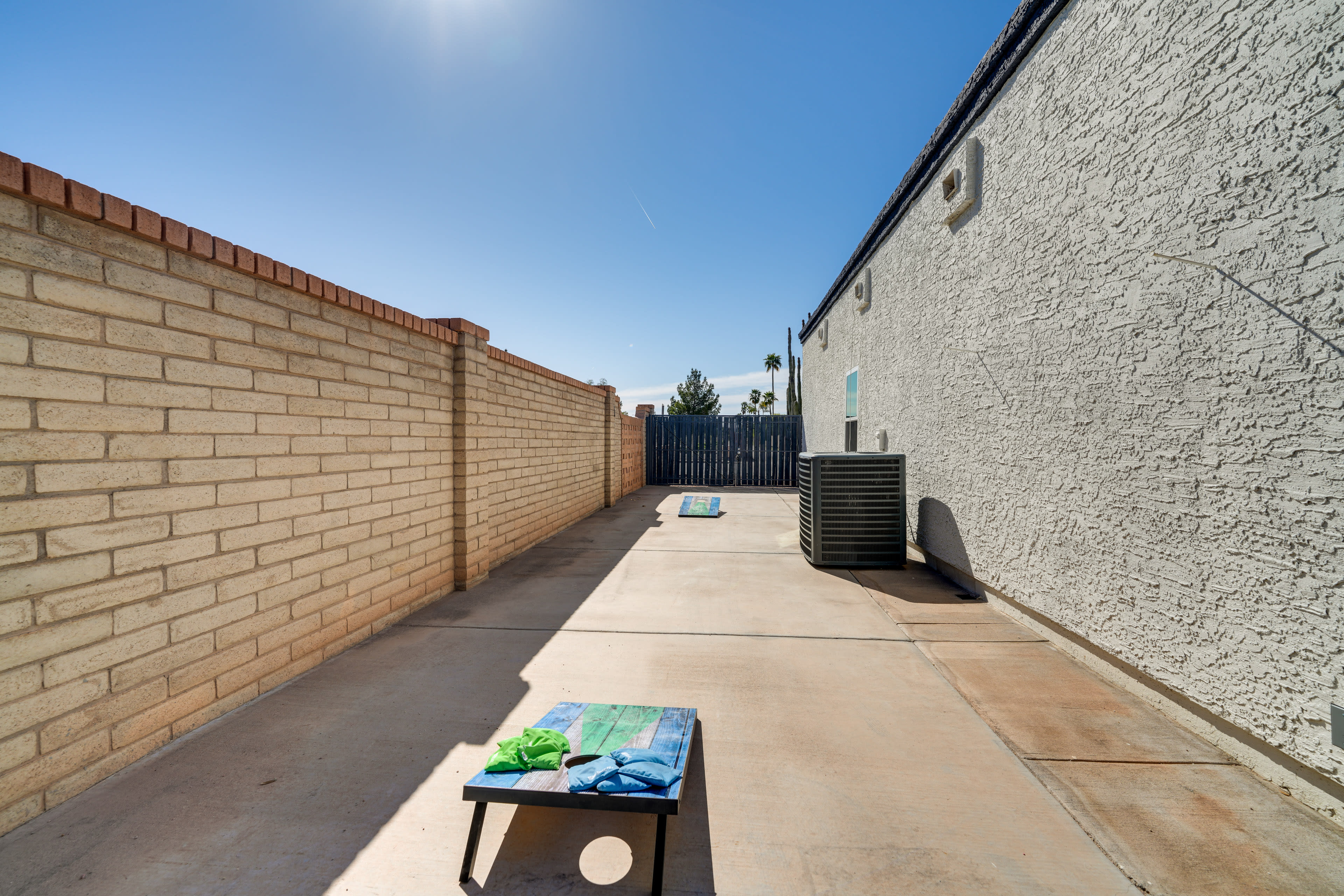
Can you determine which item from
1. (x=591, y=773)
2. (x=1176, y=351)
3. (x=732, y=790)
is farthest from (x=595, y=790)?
(x=1176, y=351)

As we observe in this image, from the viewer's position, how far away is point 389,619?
4.24m

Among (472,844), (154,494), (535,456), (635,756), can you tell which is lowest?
(472,844)

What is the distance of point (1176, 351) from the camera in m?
2.84

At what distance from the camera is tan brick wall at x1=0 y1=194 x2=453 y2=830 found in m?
2.05

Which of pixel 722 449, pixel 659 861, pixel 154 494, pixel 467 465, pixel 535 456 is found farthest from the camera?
pixel 722 449

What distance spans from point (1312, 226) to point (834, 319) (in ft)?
29.9

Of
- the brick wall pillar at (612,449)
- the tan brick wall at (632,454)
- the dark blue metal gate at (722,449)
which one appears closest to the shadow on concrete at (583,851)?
the brick wall pillar at (612,449)

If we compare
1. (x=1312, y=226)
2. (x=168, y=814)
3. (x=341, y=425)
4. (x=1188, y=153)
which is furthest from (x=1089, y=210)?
(x=168, y=814)

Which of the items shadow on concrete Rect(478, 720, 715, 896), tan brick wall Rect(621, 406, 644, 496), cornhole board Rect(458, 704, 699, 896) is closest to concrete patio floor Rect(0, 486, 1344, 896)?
shadow on concrete Rect(478, 720, 715, 896)

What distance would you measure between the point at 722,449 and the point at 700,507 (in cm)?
594

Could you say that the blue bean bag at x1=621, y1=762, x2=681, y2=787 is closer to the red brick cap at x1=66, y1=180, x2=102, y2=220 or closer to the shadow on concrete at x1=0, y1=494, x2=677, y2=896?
the shadow on concrete at x1=0, y1=494, x2=677, y2=896

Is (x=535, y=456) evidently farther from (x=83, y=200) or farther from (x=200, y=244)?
(x=83, y=200)

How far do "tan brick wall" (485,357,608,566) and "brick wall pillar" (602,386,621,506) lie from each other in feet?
2.49

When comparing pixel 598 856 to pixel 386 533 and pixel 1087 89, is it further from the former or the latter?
Result: pixel 1087 89
